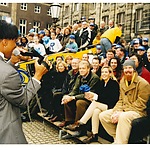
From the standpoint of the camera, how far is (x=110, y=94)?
193 cm

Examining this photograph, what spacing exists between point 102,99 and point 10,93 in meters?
1.14

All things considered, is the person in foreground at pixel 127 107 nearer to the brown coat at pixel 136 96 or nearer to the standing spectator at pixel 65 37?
the brown coat at pixel 136 96

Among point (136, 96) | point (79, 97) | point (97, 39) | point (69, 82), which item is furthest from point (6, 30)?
point (97, 39)

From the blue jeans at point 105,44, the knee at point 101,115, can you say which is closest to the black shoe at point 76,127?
the knee at point 101,115

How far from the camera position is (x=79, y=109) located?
2078 millimetres

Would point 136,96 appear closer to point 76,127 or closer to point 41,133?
point 76,127

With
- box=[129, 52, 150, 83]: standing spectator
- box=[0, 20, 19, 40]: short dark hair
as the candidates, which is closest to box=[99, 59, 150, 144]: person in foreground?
box=[129, 52, 150, 83]: standing spectator

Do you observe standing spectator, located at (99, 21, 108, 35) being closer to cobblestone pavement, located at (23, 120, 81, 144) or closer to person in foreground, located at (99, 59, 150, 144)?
cobblestone pavement, located at (23, 120, 81, 144)

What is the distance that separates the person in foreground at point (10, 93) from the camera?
886mm

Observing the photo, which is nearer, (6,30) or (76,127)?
(6,30)

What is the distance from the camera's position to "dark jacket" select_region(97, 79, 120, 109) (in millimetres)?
1909

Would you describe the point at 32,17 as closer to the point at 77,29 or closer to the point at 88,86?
the point at 88,86

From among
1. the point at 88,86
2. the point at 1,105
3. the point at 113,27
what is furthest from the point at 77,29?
the point at 1,105

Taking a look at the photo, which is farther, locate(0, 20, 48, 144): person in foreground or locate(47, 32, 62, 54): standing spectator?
locate(47, 32, 62, 54): standing spectator
